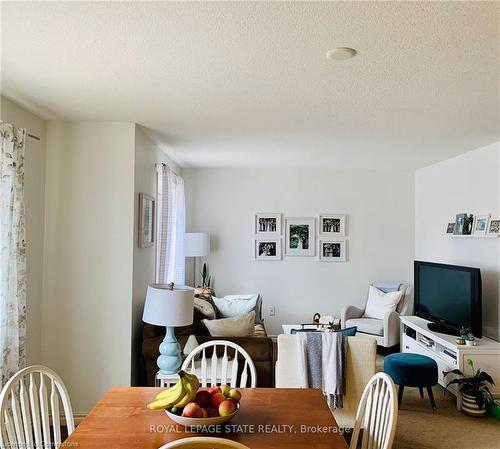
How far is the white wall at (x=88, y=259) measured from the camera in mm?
3461

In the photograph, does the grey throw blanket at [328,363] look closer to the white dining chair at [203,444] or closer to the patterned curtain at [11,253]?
the white dining chair at [203,444]

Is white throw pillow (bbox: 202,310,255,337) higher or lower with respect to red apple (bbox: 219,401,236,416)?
lower

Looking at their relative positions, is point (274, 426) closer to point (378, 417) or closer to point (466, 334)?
point (378, 417)

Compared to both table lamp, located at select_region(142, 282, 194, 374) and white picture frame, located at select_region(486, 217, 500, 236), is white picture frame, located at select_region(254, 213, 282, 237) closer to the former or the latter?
white picture frame, located at select_region(486, 217, 500, 236)

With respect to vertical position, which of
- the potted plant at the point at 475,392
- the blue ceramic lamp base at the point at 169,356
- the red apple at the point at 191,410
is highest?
the red apple at the point at 191,410

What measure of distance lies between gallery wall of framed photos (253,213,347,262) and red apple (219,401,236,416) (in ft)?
14.9

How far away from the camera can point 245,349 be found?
10.8 feet

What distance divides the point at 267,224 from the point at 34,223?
3.50 meters

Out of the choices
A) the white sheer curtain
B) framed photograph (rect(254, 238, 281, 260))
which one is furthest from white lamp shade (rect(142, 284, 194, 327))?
framed photograph (rect(254, 238, 281, 260))

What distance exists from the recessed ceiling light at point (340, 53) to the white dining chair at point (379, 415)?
153 cm

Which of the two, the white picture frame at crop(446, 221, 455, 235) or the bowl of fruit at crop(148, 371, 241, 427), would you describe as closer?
the bowl of fruit at crop(148, 371, 241, 427)

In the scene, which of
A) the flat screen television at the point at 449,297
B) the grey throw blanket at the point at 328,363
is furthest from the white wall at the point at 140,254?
the flat screen television at the point at 449,297

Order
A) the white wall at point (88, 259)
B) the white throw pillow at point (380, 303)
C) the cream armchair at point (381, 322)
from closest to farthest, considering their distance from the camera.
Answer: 1. the white wall at point (88, 259)
2. the cream armchair at point (381, 322)
3. the white throw pillow at point (380, 303)

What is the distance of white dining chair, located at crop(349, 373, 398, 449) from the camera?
1.66 metres
